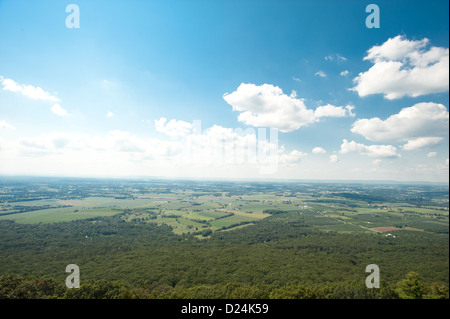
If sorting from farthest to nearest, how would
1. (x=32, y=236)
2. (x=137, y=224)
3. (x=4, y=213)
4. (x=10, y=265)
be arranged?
1. (x=137, y=224)
2. (x=4, y=213)
3. (x=32, y=236)
4. (x=10, y=265)

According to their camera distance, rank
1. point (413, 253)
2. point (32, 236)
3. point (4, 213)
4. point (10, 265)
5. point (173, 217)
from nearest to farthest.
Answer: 1. point (10, 265)
2. point (413, 253)
3. point (32, 236)
4. point (4, 213)
5. point (173, 217)

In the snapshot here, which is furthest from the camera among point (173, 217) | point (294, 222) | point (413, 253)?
point (173, 217)

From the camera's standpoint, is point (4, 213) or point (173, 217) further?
point (173, 217)

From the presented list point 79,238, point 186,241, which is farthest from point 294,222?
point 79,238
